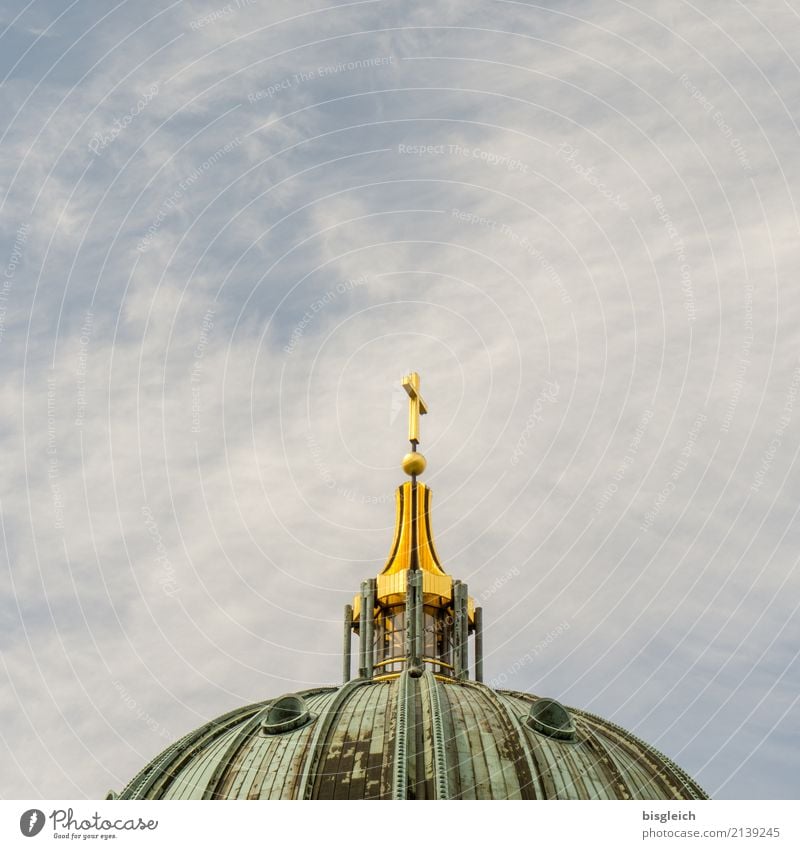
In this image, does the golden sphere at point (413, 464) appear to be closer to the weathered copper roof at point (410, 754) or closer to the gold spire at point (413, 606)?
the gold spire at point (413, 606)

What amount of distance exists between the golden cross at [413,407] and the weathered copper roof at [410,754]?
78.5 ft

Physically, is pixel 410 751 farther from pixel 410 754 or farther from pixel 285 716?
pixel 285 716

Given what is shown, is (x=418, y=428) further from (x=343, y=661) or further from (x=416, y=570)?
(x=343, y=661)

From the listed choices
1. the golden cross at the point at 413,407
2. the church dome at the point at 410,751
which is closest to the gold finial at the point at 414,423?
the golden cross at the point at 413,407

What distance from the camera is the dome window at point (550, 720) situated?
68.1 metres

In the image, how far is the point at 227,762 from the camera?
67.4 meters

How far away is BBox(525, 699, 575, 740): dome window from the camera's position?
6806 centimetres

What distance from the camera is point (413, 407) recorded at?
9400 cm

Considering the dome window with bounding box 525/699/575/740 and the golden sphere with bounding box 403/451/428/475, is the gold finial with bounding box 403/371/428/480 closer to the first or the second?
the golden sphere with bounding box 403/451/428/475
